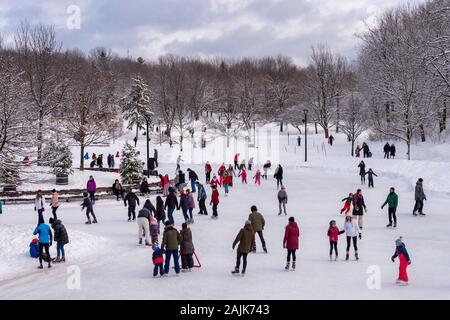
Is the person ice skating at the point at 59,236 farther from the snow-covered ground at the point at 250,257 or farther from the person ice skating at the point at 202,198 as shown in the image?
the person ice skating at the point at 202,198

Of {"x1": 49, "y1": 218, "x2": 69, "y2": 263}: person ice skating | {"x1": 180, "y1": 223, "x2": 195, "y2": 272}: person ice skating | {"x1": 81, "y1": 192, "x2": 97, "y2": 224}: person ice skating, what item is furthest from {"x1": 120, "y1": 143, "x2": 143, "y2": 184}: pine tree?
{"x1": 180, "y1": 223, "x2": 195, "y2": 272}: person ice skating

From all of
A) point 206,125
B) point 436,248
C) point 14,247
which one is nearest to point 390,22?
point 206,125

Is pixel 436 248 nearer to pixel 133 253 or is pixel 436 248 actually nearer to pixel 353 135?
pixel 133 253

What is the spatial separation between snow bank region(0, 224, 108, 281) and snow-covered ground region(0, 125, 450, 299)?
29mm

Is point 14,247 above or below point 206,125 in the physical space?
below

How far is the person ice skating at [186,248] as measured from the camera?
1206cm

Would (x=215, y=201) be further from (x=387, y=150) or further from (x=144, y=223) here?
(x=387, y=150)

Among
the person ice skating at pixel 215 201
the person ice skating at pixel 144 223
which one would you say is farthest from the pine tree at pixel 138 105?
the person ice skating at pixel 144 223

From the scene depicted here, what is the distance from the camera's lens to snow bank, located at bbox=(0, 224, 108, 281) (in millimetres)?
13484

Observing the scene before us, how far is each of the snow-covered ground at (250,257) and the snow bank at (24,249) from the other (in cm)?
3

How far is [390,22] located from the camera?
171ft

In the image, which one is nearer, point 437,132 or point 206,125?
point 437,132

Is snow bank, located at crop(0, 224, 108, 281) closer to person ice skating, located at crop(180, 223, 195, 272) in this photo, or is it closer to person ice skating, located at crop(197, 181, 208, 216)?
person ice skating, located at crop(180, 223, 195, 272)

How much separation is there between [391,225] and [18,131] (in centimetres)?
1300
